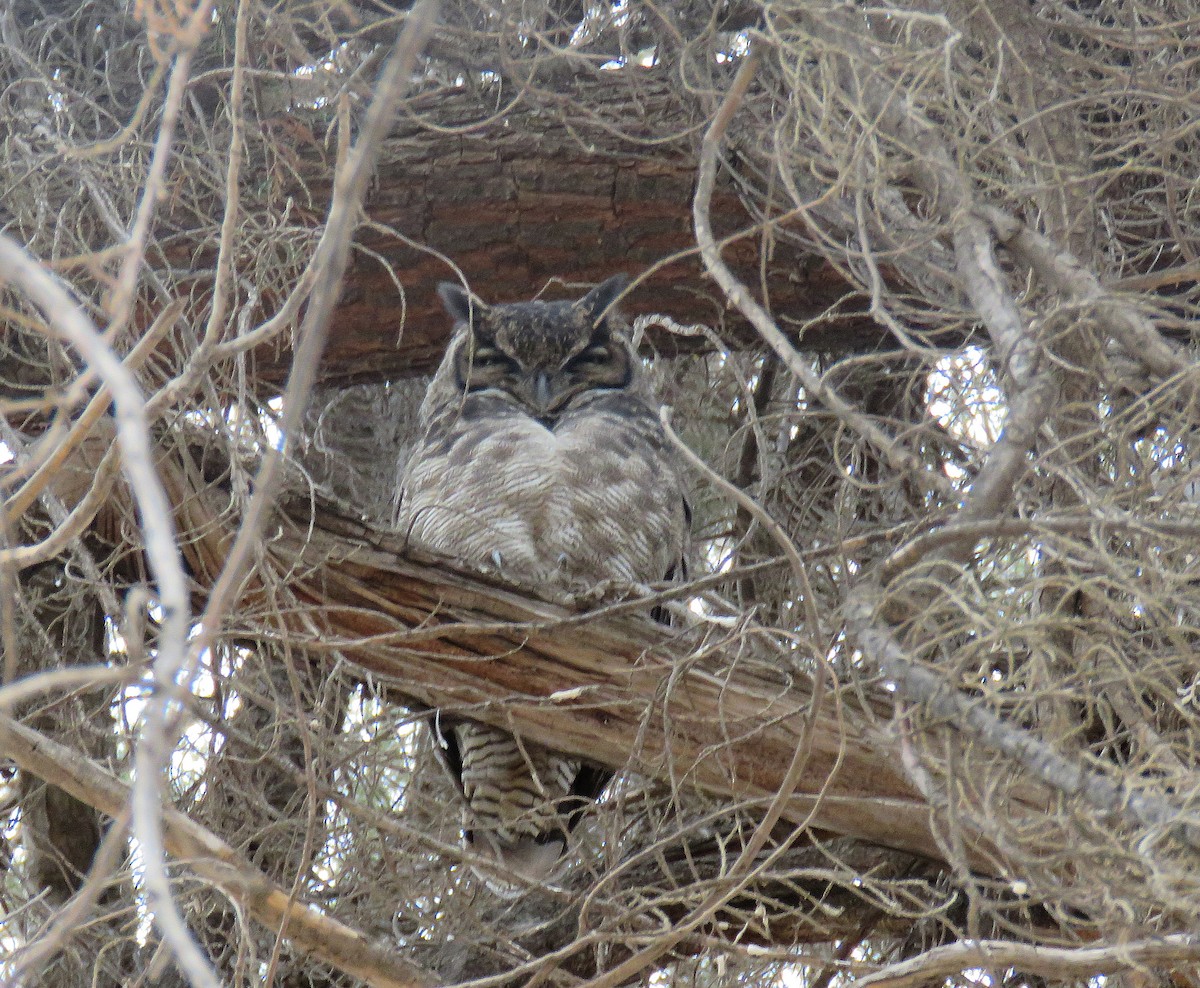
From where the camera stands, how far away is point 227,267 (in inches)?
50.9

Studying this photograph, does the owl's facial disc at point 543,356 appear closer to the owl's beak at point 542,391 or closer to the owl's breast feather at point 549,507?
the owl's beak at point 542,391

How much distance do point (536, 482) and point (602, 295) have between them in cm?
50

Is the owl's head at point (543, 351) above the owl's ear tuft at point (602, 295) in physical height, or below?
below

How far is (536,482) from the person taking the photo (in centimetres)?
286

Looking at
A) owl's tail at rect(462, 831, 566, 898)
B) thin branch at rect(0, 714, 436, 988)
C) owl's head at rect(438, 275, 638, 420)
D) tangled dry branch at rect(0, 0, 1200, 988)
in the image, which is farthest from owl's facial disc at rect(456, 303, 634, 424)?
thin branch at rect(0, 714, 436, 988)

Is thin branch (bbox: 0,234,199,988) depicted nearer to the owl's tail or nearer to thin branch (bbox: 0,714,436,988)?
thin branch (bbox: 0,714,436,988)

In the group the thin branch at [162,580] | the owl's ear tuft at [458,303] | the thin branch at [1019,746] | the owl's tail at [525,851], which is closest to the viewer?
the thin branch at [162,580]

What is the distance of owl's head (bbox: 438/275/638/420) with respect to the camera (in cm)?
314

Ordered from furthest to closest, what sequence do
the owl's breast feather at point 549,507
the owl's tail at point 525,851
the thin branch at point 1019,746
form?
the owl's breast feather at point 549,507, the owl's tail at point 525,851, the thin branch at point 1019,746

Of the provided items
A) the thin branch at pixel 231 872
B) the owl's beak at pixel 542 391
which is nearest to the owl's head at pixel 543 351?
the owl's beak at pixel 542 391

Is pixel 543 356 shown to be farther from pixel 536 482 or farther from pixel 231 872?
pixel 231 872

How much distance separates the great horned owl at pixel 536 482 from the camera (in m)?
2.65

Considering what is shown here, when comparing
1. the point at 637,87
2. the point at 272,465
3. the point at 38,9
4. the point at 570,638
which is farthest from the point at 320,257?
the point at 38,9

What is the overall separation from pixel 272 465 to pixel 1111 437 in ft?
3.46
